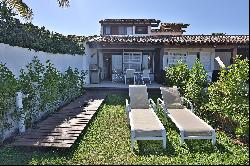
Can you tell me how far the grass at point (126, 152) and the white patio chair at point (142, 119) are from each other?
12.8 inches

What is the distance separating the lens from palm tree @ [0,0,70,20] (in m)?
12.1

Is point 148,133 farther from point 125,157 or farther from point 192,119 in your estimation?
point 192,119

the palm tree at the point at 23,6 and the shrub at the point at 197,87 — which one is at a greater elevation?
the palm tree at the point at 23,6

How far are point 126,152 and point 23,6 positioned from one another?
8.72 m

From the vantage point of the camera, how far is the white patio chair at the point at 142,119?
7102 millimetres

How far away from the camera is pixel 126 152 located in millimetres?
6750

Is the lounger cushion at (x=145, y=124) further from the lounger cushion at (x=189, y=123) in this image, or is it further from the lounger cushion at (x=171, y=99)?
the lounger cushion at (x=171, y=99)

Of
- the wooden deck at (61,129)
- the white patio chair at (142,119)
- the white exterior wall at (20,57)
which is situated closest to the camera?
the wooden deck at (61,129)

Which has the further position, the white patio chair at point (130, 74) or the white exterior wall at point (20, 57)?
the white patio chair at point (130, 74)

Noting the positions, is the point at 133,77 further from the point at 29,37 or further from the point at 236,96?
the point at 236,96

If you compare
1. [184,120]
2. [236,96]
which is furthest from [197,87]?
[236,96]

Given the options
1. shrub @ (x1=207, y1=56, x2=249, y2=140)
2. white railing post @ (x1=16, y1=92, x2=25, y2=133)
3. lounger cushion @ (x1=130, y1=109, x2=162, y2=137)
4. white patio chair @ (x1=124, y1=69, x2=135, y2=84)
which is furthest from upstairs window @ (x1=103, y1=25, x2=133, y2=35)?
white railing post @ (x1=16, y1=92, x2=25, y2=133)

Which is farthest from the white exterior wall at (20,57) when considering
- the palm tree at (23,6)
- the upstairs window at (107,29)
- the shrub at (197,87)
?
the upstairs window at (107,29)

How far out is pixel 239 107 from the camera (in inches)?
283
